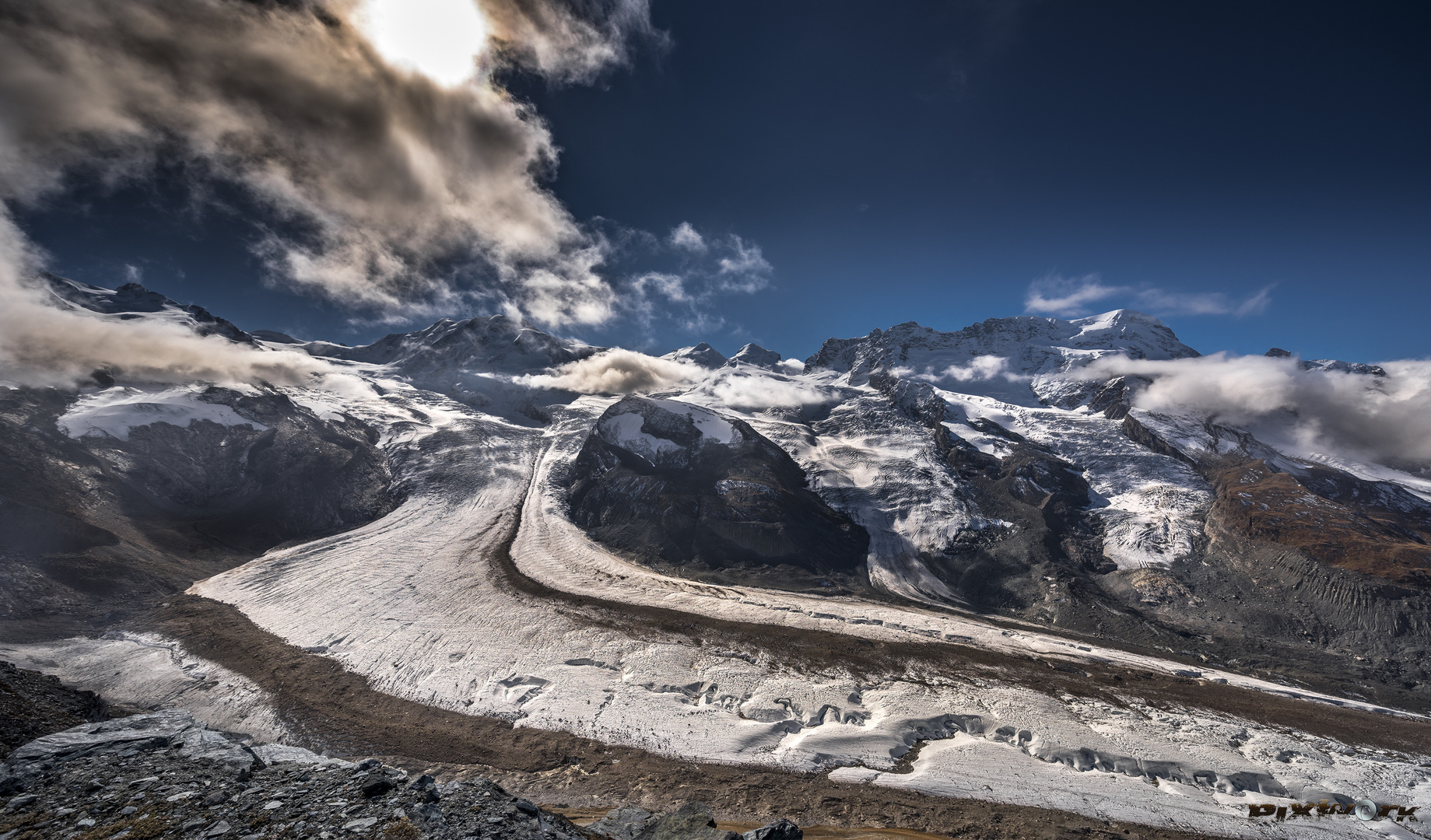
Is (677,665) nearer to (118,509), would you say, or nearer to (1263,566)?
(118,509)

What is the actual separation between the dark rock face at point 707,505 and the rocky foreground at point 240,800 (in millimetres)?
46498

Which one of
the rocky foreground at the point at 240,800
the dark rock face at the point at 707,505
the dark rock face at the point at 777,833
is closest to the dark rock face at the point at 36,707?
the rocky foreground at the point at 240,800

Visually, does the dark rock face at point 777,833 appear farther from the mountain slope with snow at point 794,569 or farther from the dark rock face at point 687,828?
the mountain slope with snow at point 794,569

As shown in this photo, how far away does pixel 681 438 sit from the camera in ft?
289

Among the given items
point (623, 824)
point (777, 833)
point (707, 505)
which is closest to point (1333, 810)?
point (777, 833)

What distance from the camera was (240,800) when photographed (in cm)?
1268

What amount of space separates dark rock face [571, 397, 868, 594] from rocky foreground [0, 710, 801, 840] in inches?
1831

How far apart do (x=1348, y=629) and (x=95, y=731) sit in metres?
101

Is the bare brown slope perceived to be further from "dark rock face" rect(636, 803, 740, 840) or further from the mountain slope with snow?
"dark rock face" rect(636, 803, 740, 840)

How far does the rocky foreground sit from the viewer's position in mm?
11250

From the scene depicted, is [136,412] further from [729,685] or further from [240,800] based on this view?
[729,685]

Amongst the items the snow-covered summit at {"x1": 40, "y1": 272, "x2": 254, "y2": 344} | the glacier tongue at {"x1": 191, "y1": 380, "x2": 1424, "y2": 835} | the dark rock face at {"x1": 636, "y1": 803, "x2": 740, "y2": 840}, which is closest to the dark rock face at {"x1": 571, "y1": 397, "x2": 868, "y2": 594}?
the glacier tongue at {"x1": 191, "y1": 380, "x2": 1424, "y2": 835}

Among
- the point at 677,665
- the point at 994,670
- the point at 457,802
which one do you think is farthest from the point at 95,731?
the point at 994,670

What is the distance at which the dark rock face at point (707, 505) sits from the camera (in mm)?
65188
